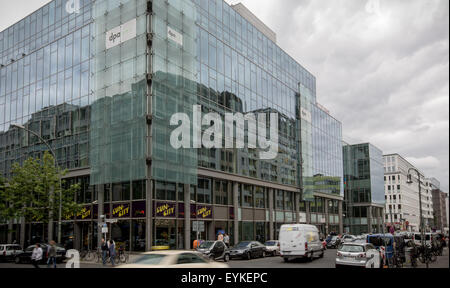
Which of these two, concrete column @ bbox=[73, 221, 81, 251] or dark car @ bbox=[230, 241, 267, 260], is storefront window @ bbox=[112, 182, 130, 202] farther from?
dark car @ bbox=[230, 241, 267, 260]

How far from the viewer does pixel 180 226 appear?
38.7 metres

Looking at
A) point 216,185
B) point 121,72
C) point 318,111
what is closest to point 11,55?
point 121,72

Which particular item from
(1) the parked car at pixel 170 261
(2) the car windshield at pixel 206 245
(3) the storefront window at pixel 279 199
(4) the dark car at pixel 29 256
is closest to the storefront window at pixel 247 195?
(3) the storefront window at pixel 279 199

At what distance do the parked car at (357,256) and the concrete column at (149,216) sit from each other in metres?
17.2

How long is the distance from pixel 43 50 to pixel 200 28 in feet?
62.8

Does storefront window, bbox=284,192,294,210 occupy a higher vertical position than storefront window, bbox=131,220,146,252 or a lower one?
higher

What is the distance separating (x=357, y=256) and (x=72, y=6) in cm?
3931

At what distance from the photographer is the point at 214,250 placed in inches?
1197

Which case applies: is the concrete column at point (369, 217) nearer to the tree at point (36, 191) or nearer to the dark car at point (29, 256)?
the tree at point (36, 191)

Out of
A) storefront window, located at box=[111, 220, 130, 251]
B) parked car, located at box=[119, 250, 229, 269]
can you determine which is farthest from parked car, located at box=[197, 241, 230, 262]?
parked car, located at box=[119, 250, 229, 269]

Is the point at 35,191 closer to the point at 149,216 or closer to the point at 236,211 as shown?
the point at 149,216

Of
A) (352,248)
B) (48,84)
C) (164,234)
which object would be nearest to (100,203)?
(164,234)

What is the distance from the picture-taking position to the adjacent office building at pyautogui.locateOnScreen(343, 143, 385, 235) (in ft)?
289

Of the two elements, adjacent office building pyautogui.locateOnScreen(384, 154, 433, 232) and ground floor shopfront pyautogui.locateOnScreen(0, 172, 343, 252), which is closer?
ground floor shopfront pyautogui.locateOnScreen(0, 172, 343, 252)
